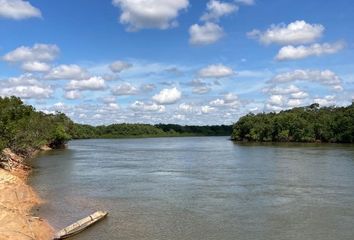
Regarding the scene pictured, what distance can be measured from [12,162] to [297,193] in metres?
35.3

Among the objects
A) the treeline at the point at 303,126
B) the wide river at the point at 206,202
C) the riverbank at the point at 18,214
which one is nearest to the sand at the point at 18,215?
the riverbank at the point at 18,214

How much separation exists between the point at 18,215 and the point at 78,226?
3.39m

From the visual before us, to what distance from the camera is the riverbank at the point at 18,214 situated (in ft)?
75.5

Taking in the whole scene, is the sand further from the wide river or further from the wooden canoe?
the wide river

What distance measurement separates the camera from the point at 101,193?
40406mm

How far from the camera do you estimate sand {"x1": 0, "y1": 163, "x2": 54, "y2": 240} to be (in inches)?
905

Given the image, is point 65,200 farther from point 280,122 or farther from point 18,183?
point 280,122

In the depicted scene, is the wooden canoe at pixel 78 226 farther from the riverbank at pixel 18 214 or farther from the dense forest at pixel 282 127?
the dense forest at pixel 282 127

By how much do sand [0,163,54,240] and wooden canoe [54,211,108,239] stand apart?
642 mm

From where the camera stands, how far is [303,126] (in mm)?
146875

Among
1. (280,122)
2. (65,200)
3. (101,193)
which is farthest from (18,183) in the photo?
(280,122)

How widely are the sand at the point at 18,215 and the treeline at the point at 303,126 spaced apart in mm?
110888

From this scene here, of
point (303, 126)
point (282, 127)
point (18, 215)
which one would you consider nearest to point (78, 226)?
point (18, 215)

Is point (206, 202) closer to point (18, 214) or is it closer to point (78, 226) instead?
point (78, 226)
